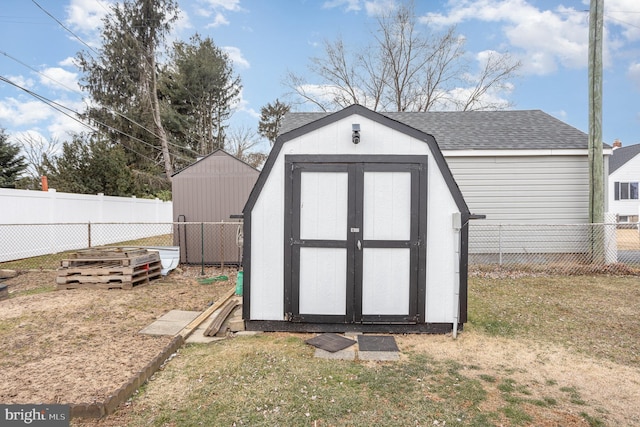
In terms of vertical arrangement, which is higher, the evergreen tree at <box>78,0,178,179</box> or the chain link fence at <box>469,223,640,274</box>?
the evergreen tree at <box>78,0,178,179</box>

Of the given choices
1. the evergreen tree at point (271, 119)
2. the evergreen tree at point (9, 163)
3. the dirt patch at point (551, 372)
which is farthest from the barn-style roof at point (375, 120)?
the evergreen tree at point (271, 119)

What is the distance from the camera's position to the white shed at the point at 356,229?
13.3 ft

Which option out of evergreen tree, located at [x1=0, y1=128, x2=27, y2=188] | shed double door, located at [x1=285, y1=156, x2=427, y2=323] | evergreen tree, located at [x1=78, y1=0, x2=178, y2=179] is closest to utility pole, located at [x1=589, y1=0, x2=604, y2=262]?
shed double door, located at [x1=285, y1=156, x2=427, y2=323]

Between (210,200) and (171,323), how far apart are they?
4.56 metres

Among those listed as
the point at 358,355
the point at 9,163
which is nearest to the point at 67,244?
the point at 9,163

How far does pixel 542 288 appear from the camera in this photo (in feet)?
21.4

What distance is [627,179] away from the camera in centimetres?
1967

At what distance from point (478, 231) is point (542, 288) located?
256cm

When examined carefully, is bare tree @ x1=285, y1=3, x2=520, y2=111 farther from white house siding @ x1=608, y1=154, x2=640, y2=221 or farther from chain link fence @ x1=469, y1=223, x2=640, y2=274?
chain link fence @ x1=469, y1=223, x2=640, y2=274

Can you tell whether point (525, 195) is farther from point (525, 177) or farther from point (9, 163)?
point (9, 163)

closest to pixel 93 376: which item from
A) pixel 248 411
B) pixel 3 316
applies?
pixel 248 411

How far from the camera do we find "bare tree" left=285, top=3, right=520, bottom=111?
60.6 ft

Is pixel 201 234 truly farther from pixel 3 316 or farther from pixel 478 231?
pixel 478 231

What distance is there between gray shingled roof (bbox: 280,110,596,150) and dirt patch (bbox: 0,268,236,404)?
5238 mm
